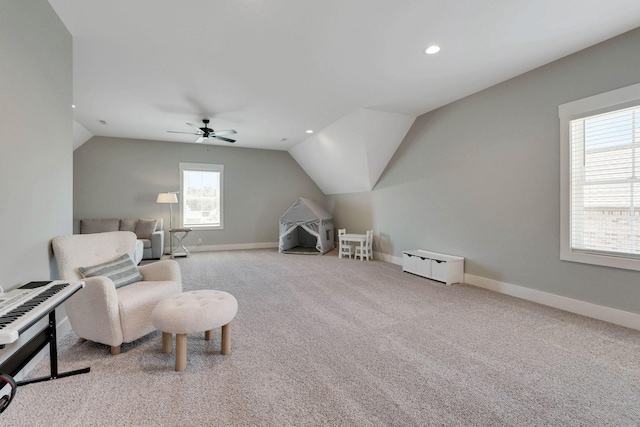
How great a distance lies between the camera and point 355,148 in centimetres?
548

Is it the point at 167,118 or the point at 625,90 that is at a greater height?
the point at 167,118

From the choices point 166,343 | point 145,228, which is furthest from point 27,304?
point 145,228

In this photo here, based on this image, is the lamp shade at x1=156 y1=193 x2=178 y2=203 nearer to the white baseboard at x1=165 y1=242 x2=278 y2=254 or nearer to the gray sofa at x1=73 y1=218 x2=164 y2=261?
the gray sofa at x1=73 y1=218 x2=164 y2=261

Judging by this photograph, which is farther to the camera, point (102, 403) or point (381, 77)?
point (381, 77)

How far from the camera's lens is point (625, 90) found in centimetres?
262

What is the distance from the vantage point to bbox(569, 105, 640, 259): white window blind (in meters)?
2.65

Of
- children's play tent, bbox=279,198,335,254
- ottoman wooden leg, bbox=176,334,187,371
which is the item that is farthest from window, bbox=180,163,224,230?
ottoman wooden leg, bbox=176,334,187,371

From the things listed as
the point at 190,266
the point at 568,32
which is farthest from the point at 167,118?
the point at 568,32

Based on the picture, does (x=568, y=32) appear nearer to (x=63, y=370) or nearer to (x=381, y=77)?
(x=381, y=77)

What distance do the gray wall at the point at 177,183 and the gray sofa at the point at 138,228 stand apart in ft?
1.30

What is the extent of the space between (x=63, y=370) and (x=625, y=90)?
16.5ft

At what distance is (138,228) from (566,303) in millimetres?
7163

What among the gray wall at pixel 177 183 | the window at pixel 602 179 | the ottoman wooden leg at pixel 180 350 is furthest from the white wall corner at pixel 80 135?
the window at pixel 602 179

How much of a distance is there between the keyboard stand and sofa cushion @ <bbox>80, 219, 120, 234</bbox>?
4.81 meters
